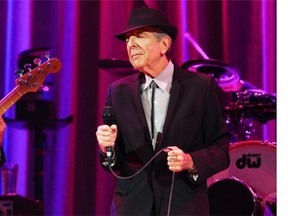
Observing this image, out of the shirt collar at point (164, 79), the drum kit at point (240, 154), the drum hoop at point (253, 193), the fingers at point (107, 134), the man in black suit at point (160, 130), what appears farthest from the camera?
the drum kit at point (240, 154)

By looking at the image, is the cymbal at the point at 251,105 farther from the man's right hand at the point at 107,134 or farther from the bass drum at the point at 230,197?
the man's right hand at the point at 107,134

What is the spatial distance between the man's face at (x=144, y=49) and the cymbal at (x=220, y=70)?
3.73 ft

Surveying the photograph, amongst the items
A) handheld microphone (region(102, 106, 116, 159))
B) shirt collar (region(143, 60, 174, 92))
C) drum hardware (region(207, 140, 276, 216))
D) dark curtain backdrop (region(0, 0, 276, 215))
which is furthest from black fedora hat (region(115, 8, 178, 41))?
dark curtain backdrop (region(0, 0, 276, 215))

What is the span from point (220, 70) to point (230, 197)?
0.81m

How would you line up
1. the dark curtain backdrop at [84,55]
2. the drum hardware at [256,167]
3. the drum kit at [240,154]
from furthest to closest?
the dark curtain backdrop at [84,55], the drum hardware at [256,167], the drum kit at [240,154]

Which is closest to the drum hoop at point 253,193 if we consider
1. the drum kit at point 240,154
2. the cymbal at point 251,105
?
the drum kit at point 240,154

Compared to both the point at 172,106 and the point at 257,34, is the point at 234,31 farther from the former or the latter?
the point at 172,106

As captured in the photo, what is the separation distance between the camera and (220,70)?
3230mm

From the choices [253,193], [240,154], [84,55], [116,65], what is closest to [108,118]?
[253,193]

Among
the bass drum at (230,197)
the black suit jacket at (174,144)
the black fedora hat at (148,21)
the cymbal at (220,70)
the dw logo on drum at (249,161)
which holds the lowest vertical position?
the bass drum at (230,197)

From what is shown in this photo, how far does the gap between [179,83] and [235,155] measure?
52.7 inches

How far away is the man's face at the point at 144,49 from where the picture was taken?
190 centimetres

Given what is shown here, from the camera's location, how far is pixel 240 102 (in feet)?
10.6

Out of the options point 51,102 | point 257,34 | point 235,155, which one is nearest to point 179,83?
point 235,155
